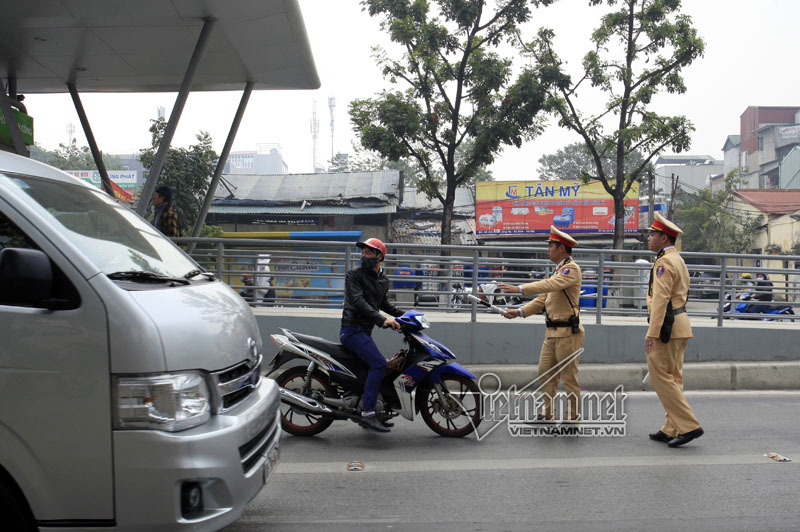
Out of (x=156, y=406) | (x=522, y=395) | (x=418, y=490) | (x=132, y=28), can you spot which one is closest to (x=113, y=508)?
(x=156, y=406)

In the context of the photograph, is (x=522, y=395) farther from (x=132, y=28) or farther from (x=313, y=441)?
(x=132, y=28)

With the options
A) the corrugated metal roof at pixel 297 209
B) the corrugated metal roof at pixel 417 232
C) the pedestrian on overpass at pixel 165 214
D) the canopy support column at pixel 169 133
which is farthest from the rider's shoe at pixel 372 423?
the corrugated metal roof at pixel 417 232

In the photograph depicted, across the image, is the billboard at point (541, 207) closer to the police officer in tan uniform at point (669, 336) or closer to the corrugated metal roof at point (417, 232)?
the corrugated metal roof at point (417, 232)

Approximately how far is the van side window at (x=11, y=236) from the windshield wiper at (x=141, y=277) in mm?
364

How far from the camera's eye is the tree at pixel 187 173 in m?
19.2

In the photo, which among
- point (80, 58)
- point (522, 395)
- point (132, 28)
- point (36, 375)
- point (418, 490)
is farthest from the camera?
point (80, 58)

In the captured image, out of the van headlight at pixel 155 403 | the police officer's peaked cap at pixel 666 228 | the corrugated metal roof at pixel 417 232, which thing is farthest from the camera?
the corrugated metal roof at pixel 417 232

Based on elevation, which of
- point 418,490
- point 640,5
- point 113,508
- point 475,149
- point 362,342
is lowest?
point 418,490

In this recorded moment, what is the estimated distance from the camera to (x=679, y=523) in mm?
3979

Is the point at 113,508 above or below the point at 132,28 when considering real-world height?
below

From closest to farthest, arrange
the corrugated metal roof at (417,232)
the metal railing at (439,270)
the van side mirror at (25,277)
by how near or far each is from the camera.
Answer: the van side mirror at (25,277)
the metal railing at (439,270)
the corrugated metal roof at (417,232)

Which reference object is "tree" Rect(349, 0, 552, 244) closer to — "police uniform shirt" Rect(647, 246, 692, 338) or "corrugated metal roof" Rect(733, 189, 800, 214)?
"police uniform shirt" Rect(647, 246, 692, 338)

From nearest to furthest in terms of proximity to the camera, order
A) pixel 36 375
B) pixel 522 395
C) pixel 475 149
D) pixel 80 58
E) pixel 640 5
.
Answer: pixel 36 375 < pixel 522 395 < pixel 80 58 < pixel 475 149 < pixel 640 5

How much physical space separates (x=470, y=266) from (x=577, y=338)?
301 centimetres
